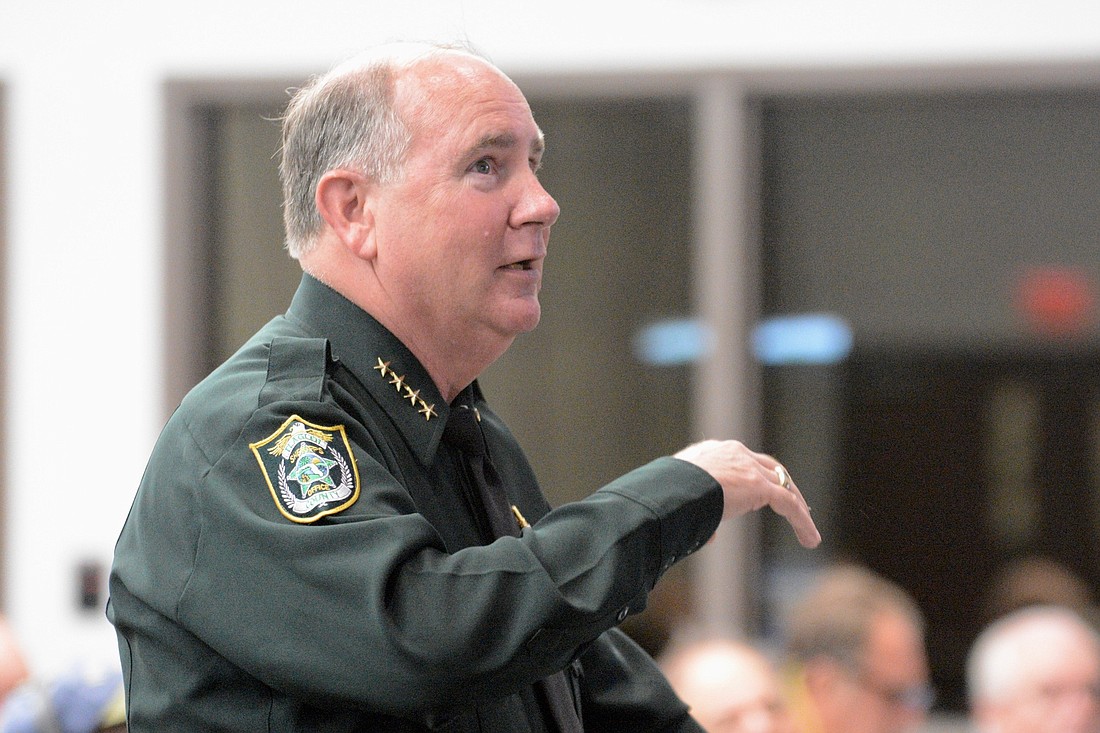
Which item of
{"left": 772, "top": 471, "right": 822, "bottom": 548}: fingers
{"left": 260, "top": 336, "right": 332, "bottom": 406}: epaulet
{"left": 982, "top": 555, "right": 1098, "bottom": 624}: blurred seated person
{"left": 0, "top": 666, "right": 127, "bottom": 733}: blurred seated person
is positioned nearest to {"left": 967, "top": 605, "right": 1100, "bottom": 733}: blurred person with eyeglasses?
{"left": 982, "top": 555, "right": 1098, "bottom": 624}: blurred seated person

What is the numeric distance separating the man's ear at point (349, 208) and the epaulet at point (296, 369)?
11 cm

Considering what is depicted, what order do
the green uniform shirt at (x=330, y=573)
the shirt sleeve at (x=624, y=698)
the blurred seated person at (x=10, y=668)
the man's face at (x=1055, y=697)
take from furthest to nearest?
the man's face at (x=1055, y=697) < the blurred seated person at (x=10, y=668) < the shirt sleeve at (x=624, y=698) < the green uniform shirt at (x=330, y=573)

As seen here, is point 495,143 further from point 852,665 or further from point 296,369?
point 852,665

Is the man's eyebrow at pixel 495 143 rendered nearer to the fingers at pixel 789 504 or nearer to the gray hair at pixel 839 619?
the fingers at pixel 789 504

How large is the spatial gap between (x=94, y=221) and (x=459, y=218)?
271 cm

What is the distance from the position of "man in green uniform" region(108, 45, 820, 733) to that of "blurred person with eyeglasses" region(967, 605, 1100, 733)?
1.64 meters

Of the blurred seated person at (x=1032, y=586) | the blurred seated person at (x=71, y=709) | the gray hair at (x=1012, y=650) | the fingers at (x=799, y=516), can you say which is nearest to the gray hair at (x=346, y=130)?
the fingers at (x=799, y=516)

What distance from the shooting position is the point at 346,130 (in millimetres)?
1177

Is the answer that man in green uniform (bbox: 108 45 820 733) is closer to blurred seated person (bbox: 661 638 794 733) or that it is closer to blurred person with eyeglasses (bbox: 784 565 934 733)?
blurred seated person (bbox: 661 638 794 733)

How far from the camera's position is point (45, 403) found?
3.65 metres

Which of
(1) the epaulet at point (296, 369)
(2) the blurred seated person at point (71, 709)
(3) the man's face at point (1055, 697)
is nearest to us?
(1) the epaulet at point (296, 369)

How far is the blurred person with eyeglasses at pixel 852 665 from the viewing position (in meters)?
2.82

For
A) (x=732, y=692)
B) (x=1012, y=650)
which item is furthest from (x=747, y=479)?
(x=1012, y=650)

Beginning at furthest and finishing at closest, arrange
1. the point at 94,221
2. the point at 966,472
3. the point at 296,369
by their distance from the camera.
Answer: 1. the point at 94,221
2. the point at 966,472
3. the point at 296,369
